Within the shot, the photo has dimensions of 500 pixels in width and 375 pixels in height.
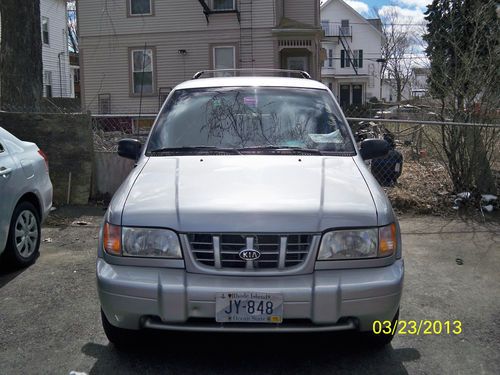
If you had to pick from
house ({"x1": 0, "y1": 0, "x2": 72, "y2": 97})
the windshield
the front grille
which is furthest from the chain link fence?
house ({"x1": 0, "y1": 0, "x2": 72, "y2": 97})

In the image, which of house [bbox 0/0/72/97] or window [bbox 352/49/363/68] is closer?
house [bbox 0/0/72/97]

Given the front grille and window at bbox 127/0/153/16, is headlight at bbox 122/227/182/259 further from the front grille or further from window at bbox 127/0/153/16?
window at bbox 127/0/153/16

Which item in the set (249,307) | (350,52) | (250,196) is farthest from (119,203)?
(350,52)

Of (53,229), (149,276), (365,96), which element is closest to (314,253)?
(149,276)

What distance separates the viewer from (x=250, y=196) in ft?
10.1

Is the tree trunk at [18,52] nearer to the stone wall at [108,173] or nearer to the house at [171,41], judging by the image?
the stone wall at [108,173]

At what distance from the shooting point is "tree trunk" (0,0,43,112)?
350 inches

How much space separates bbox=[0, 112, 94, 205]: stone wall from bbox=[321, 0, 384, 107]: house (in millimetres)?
42634

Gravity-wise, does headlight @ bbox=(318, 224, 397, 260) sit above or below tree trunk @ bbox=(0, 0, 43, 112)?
below

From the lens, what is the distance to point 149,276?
290 cm

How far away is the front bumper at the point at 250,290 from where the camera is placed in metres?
2.82

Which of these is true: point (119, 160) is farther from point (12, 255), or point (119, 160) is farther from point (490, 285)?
point (490, 285)

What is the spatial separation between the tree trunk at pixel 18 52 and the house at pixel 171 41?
10.4 meters

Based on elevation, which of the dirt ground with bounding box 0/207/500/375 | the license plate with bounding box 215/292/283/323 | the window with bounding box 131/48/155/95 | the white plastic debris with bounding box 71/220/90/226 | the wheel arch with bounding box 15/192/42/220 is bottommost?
the dirt ground with bounding box 0/207/500/375
